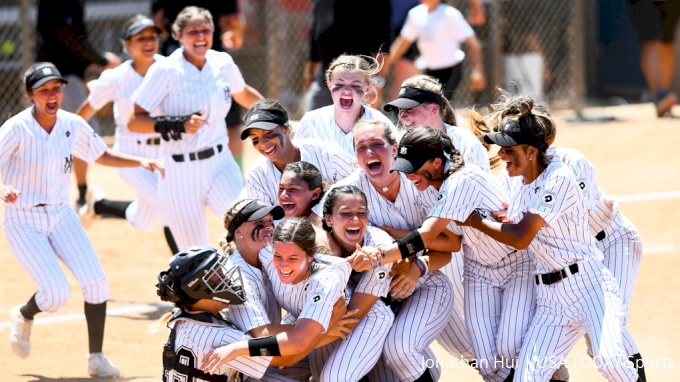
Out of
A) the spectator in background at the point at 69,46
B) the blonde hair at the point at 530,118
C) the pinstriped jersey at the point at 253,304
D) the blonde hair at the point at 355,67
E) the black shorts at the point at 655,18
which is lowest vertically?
the pinstriped jersey at the point at 253,304

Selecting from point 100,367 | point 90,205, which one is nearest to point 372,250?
point 100,367

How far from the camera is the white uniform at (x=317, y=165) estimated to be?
5551mm

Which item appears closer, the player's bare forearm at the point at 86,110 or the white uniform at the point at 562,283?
the white uniform at the point at 562,283

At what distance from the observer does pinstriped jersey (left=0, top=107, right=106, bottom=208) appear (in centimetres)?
573

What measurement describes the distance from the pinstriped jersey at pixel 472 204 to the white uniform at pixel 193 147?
210 centimetres

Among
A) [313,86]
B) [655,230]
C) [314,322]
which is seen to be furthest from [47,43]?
[314,322]

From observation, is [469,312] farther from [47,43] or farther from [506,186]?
[47,43]

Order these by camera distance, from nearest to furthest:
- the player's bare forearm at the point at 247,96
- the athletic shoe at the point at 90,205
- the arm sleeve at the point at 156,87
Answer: the arm sleeve at the point at 156,87 < the player's bare forearm at the point at 247,96 < the athletic shoe at the point at 90,205


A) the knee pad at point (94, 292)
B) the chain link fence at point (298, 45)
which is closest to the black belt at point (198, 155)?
the knee pad at point (94, 292)

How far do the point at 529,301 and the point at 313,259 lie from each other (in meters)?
1.04

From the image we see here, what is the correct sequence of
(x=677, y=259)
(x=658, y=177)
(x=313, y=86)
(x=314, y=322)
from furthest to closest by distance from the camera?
(x=658, y=177), (x=313, y=86), (x=677, y=259), (x=314, y=322)

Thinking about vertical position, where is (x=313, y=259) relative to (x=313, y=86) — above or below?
below

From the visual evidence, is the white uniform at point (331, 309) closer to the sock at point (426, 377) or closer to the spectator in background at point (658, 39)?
the sock at point (426, 377)

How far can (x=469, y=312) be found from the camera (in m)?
5.12
